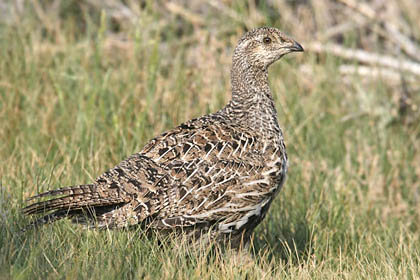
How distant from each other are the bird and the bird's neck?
0.01 m

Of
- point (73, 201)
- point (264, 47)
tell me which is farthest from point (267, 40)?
point (73, 201)

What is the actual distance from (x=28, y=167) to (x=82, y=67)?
5.97 feet

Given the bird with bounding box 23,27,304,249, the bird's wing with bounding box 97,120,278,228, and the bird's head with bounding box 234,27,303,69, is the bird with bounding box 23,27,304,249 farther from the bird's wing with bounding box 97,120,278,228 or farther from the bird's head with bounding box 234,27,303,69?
the bird's head with bounding box 234,27,303,69

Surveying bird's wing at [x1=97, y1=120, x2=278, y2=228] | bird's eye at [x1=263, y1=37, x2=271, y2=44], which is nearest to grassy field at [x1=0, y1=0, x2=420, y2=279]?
bird's wing at [x1=97, y1=120, x2=278, y2=228]

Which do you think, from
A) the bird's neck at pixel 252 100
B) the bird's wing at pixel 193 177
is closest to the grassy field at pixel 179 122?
the bird's wing at pixel 193 177

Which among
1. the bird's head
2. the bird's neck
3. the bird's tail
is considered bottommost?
the bird's tail

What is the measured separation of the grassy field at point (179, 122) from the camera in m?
4.62

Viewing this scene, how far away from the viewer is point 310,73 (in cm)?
860

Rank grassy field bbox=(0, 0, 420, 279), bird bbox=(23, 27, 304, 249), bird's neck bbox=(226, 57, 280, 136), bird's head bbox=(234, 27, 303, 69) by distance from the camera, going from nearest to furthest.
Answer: grassy field bbox=(0, 0, 420, 279) → bird bbox=(23, 27, 304, 249) → bird's neck bbox=(226, 57, 280, 136) → bird's head bbox=(234, 27, 303, 69)

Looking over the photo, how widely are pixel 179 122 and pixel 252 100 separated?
142 cm

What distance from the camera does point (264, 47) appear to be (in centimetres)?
588

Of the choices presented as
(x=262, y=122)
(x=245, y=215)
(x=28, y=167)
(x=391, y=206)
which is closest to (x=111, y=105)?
(x=28, y=167)

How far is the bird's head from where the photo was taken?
19.2 feet

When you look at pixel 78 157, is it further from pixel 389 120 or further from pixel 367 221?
pixel 389 120
